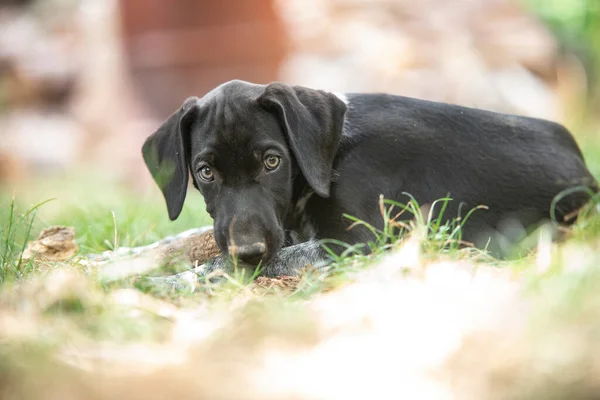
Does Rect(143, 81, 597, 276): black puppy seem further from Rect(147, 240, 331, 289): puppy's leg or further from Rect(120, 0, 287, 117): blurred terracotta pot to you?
Rect(120, 0, 287, 117): blurred terracotta pot

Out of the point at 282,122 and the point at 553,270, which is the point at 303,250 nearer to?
the point at 282,122

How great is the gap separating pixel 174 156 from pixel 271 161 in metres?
0.68

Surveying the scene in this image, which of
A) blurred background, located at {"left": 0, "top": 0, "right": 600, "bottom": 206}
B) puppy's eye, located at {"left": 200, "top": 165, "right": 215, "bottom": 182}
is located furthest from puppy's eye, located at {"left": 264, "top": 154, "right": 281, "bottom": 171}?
blurred background, located at {"left": 0, "top": 0, "right": 600, "bottom": 206}

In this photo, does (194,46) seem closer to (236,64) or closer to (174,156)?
(236,64)

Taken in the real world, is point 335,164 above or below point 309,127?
below

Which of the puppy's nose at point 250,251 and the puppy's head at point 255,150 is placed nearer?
the puppy's nose at point 250,251

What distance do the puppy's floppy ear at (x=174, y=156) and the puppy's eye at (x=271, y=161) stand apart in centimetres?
57

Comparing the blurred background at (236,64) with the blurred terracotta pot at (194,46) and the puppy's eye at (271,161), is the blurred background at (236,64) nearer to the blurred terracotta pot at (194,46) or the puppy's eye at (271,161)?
the blurred terracotta pot at (194,46)

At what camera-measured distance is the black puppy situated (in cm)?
470

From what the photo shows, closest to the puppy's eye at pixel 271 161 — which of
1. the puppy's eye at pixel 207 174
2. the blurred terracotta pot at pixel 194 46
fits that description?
the puppy's eye at pixel 207 174

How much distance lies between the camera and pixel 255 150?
15.4 feet

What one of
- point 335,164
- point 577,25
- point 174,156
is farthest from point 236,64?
point 335,164

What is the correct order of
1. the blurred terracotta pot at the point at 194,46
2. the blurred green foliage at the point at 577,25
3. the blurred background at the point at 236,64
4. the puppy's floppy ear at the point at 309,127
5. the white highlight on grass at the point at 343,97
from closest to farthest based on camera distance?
1. the puppy's floppy ear at the point at 309,127
2. the white highlight on grass at the point at 343,97
3. the blurred background at the point at 236,64
4. the blurred terracotta pot at the point at 194,46
5. the blurred green foliage at the point at 577,25

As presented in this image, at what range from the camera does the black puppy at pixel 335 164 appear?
4.70 m
